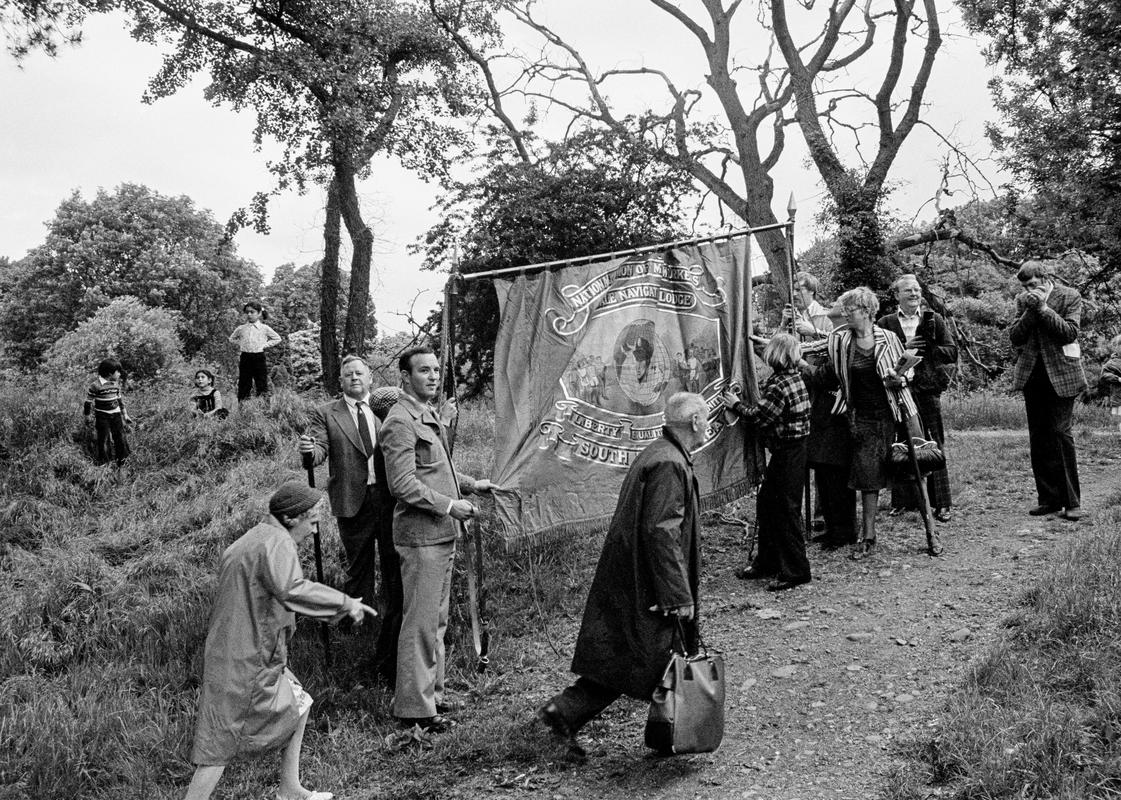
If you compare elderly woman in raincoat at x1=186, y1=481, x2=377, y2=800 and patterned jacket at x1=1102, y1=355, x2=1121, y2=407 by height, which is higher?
patterned jacket at x1=1102, y1=355, x2=1121, y2=407

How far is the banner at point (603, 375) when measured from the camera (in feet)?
20.4

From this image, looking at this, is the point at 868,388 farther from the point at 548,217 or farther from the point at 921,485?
the point at 548,217

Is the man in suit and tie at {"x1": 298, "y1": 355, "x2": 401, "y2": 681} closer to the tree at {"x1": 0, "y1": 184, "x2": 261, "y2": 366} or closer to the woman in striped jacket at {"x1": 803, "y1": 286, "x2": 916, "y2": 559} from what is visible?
the woman in striped jacket at {"x1": 803, "y1": 286, "x2": 916, "y2": 559}

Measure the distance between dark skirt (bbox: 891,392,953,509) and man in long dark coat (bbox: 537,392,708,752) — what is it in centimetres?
407

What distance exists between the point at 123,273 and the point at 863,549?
29517mm

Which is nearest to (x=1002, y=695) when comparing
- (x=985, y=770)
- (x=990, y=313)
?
(x=985, y=770)

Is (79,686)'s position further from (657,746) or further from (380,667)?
(657,746)

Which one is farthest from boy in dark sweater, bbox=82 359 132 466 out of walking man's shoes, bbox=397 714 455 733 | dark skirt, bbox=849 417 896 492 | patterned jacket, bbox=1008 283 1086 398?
patterned jacket, bbox=1008 283 1086 398

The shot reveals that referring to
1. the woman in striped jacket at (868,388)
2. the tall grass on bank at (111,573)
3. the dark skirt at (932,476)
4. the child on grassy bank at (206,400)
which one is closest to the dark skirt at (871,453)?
the woman in striped jacket at (868,388)

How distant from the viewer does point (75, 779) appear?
5.12 metres

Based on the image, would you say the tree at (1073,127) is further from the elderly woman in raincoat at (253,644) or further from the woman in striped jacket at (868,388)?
the elderly woman in raincoat at (253,644)

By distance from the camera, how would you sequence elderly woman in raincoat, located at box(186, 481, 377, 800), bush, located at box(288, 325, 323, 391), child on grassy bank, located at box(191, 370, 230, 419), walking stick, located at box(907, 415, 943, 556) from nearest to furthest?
elderly woman in raincoat, located at box(186, 481, 377, 800)
walking stick, located at box(907, 415, 943, 556)
child on grassy bank, located at box(191, 370, 230, 419)
bush, located at box(288, 325, 323, 391)

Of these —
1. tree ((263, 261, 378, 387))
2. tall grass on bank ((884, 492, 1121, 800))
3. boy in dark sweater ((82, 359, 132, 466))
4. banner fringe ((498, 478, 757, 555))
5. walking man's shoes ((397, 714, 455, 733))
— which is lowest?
walking man's shoes ((397, 714, 455, 733))

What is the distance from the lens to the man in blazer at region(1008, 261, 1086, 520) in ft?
23.9
